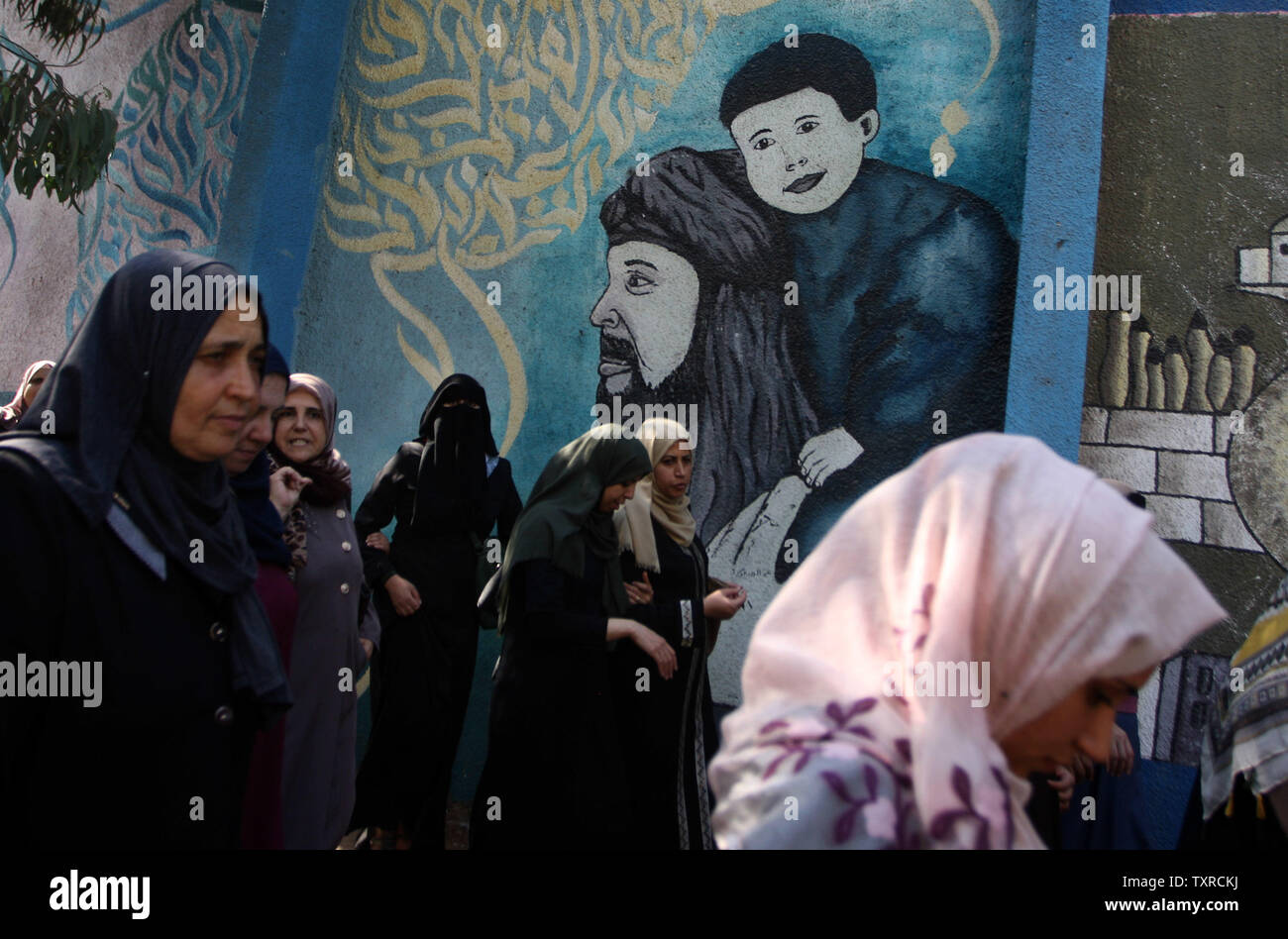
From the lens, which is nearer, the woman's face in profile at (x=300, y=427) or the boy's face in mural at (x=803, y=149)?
the woman's face in profile at (x=300, y=427)

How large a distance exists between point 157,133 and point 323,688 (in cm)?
476

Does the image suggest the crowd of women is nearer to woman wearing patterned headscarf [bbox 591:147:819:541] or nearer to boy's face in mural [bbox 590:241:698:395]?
woman wearing patterned headscarf [bbox 591:147:819:541]

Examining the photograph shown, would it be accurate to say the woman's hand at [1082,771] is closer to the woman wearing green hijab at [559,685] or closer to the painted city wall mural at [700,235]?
the woman wearing green hijab at [559,685]

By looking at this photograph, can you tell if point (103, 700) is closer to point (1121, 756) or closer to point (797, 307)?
point (1121, 756)

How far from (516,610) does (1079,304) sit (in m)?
2.79

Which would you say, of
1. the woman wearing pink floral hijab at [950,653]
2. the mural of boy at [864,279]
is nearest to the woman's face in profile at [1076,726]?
the woman wearing pink floral hijab at [950,653]

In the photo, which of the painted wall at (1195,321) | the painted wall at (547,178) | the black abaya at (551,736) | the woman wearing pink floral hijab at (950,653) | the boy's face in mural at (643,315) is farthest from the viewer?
the boy's face in mural at (643,315)

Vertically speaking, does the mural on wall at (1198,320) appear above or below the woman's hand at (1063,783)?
above

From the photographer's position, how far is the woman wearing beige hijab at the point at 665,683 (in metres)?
4.53

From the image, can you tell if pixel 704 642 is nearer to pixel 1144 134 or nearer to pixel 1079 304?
pixel 1079 304

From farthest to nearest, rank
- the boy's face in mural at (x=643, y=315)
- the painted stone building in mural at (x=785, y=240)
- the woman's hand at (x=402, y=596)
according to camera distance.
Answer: the boy's face in mural at (x=643, y=315) → the painted stone building in mural at (x=785, y=240) → the woman's hand at (x=402, y=596)

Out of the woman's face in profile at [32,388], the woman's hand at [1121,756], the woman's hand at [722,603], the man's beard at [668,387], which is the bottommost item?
the woman's hand at [1121,756]

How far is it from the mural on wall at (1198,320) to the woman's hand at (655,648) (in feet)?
7.12

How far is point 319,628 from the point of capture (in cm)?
401
